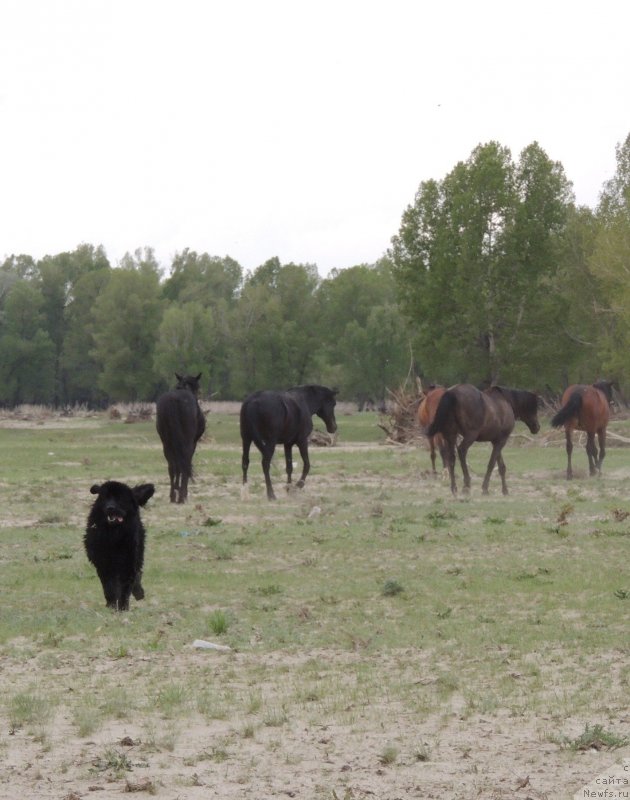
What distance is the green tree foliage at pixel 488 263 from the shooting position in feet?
210

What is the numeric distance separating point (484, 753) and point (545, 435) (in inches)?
1452

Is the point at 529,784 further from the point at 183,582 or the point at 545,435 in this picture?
the point at 545,435

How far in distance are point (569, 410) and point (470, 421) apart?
18.5ft

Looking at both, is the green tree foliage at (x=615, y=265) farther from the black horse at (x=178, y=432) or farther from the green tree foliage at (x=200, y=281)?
the green tree foliage at (x=200, y=281)

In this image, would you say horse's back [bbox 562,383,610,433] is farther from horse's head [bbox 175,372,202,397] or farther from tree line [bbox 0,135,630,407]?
tree line [bbox 0,135,630,407]

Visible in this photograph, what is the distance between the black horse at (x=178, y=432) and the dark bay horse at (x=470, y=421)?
13.9 ft

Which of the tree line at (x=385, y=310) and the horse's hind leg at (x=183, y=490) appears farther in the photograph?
the tree line at (x=385, y=310)

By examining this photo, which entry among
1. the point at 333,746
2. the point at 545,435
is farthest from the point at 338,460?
the point at 333,746

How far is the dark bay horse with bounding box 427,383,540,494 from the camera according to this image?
75.6 feet

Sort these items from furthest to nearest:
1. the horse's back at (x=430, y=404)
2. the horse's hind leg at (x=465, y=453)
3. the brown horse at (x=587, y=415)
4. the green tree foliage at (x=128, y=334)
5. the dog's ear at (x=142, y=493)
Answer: the green tree foliage at (x=128, y=334) → the horse's back at (x=430, y=404) → the brown horse at (x=587, y=415) → the horse's hind leg at (x=465, y=453) → the dog's ear at (x=142, y=493)

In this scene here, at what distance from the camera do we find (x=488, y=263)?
6425 cm

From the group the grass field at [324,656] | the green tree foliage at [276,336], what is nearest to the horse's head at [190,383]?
the grass field at [324,656]

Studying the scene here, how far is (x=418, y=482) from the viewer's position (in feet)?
90.8

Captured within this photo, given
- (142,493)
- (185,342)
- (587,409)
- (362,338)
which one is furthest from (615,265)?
(142,493)
